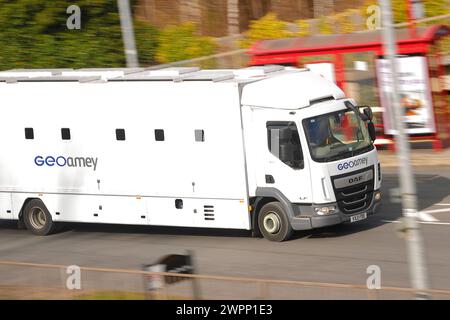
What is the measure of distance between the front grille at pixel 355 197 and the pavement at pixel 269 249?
0.56 meters

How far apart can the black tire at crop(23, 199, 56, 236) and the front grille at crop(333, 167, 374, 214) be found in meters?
6.14

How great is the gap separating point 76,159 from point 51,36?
15.0 meters

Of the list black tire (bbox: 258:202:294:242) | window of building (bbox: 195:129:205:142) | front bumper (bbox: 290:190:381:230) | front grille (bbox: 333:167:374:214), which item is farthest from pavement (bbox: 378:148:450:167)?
window of building (bbox: 195:129:205:142)

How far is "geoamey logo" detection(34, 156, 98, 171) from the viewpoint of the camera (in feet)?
70.1

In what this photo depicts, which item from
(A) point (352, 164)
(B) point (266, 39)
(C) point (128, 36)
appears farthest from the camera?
(B) point (266, 39)

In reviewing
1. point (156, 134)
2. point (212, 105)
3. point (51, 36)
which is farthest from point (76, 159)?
point (51, 36)

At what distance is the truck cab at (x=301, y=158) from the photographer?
1939 cm

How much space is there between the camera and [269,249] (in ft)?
64.1

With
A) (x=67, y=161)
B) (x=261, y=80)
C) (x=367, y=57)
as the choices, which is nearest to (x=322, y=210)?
(x=261, y=80)

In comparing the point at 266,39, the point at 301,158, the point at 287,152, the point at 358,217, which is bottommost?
the point at 358,217

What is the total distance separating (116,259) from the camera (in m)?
19.8

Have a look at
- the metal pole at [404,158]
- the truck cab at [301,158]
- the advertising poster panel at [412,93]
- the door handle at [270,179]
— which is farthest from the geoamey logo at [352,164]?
the advertising poster panel at [412,93]

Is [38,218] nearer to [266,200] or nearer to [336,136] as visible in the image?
[266,200]

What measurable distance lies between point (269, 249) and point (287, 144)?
1.91 metres
